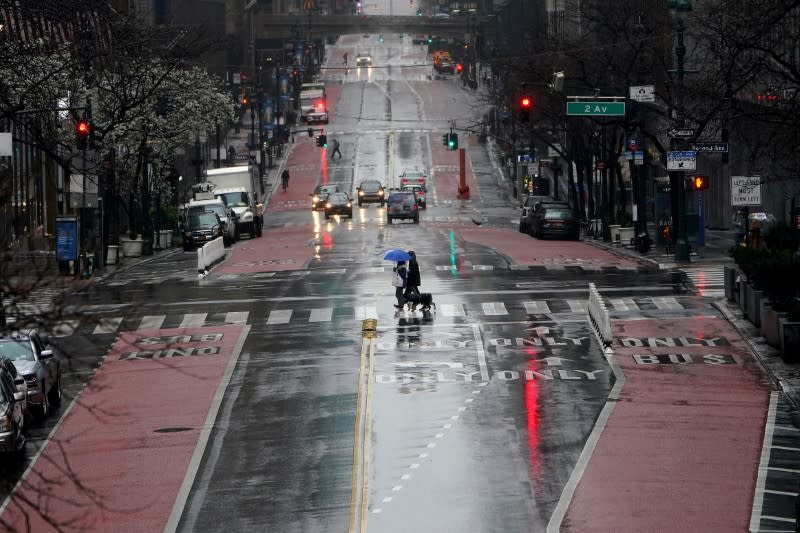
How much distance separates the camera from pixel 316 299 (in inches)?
1692

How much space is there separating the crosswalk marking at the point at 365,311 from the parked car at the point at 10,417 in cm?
1591

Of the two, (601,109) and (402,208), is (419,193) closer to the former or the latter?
(402,208)

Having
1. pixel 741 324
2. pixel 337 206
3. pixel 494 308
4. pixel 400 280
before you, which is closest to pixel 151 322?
pixel 400 280

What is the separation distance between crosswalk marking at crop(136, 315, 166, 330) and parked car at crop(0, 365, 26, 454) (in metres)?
14.3

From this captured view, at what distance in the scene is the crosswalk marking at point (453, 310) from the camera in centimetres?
3907

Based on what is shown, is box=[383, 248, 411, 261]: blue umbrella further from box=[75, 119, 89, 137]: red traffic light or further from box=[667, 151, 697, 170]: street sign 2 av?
box=[667, 151, 697, 170]: street sign 2 av

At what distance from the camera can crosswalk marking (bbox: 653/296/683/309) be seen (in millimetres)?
40031

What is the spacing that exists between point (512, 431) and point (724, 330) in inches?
493

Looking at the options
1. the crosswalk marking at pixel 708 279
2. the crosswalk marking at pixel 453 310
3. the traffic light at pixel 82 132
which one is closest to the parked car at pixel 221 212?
the traffic light at pixel 82 132

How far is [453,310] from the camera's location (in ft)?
130

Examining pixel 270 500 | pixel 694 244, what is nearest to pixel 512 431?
pixel 270 500

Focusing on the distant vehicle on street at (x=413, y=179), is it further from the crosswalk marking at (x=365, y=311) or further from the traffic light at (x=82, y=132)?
the crosswalk marking at (x=365, y=311)

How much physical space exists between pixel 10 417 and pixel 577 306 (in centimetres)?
2036

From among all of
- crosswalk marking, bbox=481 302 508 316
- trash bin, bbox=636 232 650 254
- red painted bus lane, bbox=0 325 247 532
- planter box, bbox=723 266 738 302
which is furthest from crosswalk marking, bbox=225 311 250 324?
trash bin, bbox=636 232 650 254
